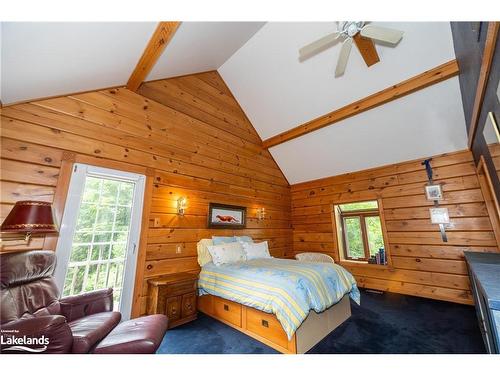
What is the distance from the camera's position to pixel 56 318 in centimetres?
125

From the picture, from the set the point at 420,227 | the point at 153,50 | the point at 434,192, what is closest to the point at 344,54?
the point at 153,50

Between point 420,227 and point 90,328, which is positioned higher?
point 420,227

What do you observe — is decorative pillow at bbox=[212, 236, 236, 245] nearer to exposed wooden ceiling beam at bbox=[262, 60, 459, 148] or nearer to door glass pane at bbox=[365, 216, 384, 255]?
exposed wooden ceiling beam at bbox=[262, 60, 459, 148]

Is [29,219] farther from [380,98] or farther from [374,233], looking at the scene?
[374,233]

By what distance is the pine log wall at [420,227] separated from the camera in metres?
3.27

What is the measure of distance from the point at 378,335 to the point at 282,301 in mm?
1265

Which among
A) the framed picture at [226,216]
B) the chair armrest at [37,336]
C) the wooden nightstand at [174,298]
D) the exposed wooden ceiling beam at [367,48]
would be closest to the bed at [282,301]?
the wooden nightstand at [174,298]

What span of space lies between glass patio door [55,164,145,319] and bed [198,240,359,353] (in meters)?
1.10

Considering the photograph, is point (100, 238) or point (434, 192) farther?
point (434, 192)

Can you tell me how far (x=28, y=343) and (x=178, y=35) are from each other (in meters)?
2.94

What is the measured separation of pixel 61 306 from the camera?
1.76 m

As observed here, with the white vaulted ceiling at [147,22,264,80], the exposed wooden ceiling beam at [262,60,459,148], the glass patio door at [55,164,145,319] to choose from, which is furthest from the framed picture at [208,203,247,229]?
the white vaulted ceiling at [147,22,264,80]

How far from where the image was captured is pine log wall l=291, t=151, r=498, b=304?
327 centimetres

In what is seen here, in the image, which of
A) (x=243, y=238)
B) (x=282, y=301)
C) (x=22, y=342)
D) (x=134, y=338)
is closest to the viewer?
(x=22, y=342)
